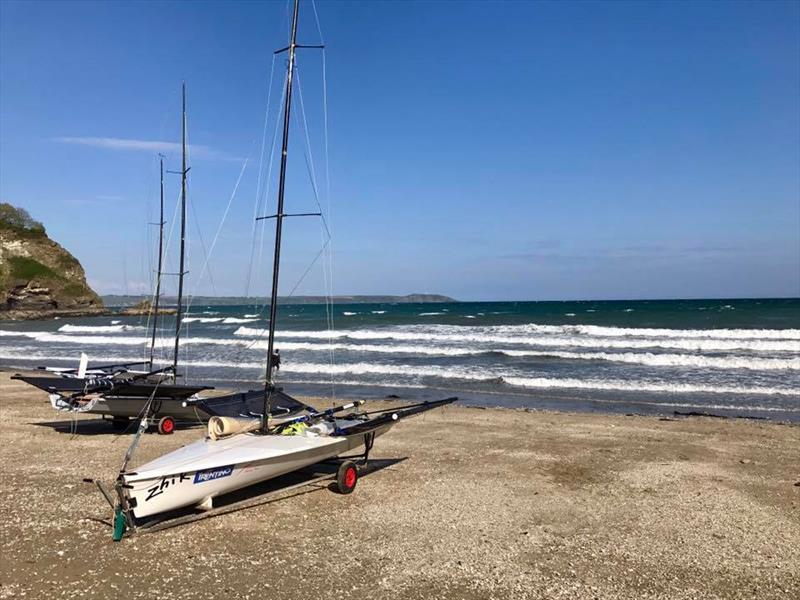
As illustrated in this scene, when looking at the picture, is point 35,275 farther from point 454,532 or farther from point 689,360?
point 454,532

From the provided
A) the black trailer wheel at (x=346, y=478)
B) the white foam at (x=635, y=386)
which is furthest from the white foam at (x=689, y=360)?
the black trailer wheel at (x=346, y=478)

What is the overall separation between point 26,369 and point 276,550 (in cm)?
2263

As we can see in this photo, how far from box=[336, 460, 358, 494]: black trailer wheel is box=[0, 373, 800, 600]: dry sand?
0.17m

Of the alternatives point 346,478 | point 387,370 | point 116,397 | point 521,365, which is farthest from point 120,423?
point 521,365

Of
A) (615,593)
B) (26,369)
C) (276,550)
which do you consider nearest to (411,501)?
(276,550)

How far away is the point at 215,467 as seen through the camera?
20.8 ft

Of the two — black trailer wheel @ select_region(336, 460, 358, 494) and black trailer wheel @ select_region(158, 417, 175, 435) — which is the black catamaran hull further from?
black trailer wheel @ select_region(336, 460, 358, 494)

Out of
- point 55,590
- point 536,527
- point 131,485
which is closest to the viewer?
→ point 55,590

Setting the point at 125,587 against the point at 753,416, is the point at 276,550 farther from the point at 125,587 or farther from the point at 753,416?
the point at 753,416

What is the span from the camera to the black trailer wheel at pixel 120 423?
11820 millimetres

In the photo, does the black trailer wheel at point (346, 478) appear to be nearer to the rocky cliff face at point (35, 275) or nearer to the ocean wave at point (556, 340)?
the ocean wave at point (556, 340)

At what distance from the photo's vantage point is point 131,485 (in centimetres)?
578

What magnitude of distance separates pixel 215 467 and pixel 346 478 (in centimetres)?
200

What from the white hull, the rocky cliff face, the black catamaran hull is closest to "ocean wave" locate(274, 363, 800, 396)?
the black catamaran hull
